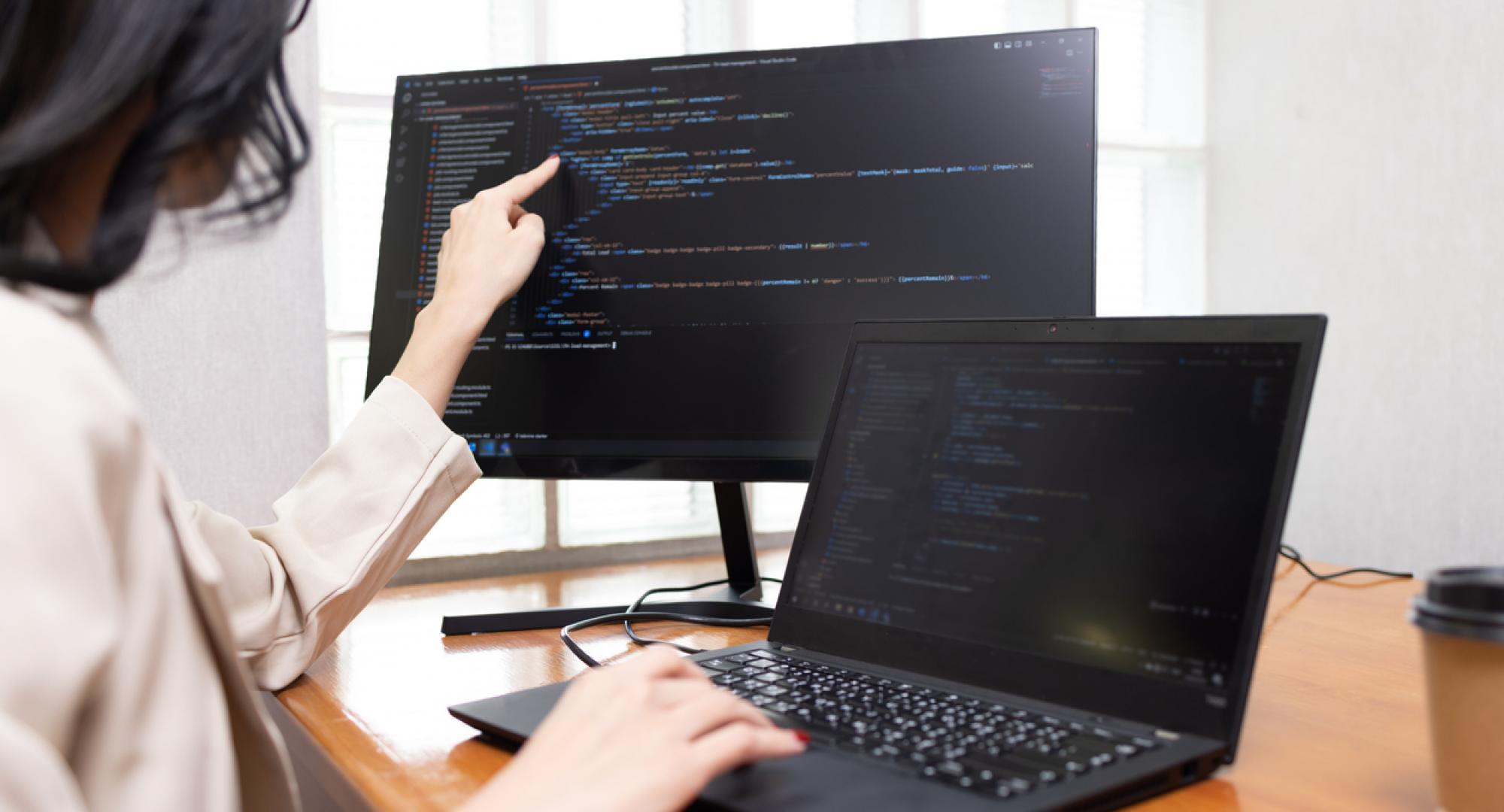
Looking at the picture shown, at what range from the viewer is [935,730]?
63 cm

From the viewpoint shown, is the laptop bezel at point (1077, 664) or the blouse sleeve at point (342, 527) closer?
the laptop bezel at point (1077, 664)

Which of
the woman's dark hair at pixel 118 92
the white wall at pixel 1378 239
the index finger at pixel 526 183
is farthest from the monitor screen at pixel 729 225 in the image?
the white wall at pixel 1378 239

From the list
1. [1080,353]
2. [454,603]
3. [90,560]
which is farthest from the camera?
[454,603]

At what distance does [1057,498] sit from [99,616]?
52cm

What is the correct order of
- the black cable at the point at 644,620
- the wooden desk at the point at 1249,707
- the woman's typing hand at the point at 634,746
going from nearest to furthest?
1. the woman's typing hand at the point at 634,746
2. the wooden desk at the point at 1249,707
3. the black cable at the point at 644,620

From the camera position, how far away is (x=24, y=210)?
1.61ft

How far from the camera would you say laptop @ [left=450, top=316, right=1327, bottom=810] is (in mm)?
593

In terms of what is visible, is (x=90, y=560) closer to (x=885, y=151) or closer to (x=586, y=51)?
(x=885, y=151)

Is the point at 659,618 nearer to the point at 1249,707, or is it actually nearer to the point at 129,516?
the point at 1249,707

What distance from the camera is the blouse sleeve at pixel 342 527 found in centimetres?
88

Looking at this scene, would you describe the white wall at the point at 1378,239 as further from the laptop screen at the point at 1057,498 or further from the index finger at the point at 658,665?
the index finger at the point at 658,665

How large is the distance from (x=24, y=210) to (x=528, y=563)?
1.09m

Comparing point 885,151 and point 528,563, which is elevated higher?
point 885,151

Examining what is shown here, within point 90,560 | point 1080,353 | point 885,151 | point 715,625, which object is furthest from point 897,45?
point 90,560
